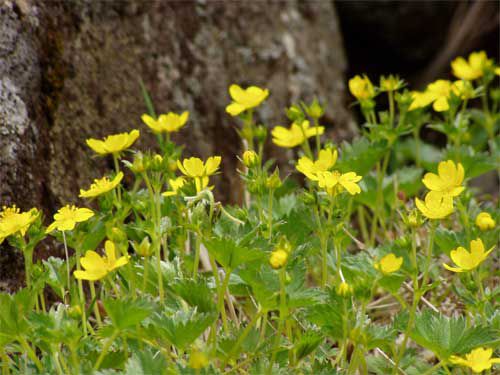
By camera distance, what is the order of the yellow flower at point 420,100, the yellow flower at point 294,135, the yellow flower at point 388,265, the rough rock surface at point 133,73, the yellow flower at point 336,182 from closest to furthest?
the yellow flower at point 388,265, the yellow flower at point 336,182, the rough rock surface at point 133,73, the yellow flower at point 294,135, the yellow flower at point 420,100

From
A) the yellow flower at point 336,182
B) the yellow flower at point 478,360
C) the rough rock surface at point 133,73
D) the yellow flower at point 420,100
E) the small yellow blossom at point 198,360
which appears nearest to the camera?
the small yellow blossom at point 198,360

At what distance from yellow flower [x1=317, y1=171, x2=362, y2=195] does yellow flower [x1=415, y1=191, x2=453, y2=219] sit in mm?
150

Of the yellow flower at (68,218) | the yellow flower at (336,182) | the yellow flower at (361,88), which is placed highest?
the yellow flower at (361,88)

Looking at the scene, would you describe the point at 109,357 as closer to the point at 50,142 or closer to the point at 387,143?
the point at 50,142

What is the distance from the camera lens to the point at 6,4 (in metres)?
2.16

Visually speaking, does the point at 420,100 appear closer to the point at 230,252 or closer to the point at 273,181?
the point at 273,181

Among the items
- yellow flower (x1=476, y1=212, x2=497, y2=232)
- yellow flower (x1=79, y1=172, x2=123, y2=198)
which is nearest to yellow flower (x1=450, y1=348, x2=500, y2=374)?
yellow flower (x1=476, y1=212, x2=497, y2=232)

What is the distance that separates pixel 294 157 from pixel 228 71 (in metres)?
0.49

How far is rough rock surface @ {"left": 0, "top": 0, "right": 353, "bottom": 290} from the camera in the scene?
2139mm

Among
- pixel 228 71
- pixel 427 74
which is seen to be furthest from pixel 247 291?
pixel 427 74

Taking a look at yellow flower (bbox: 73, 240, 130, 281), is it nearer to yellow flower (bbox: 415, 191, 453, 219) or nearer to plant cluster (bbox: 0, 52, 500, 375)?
plant cluster (bbox: 0, 52, 500, 375)

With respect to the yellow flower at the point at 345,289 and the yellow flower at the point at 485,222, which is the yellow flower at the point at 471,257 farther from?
the yellow flower at the point at 345,289

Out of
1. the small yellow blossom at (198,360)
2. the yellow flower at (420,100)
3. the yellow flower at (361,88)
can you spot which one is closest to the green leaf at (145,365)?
the small yellow blossom at (198,360)

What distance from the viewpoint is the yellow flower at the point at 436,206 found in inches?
65.1
